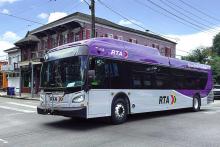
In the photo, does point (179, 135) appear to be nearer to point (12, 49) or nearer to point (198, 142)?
point (198, 142)

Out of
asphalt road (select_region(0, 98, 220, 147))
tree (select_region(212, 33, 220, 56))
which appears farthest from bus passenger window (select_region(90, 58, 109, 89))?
tree (select_region(212, 33, 220, 56))

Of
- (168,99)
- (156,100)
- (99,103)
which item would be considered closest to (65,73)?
(99,103)

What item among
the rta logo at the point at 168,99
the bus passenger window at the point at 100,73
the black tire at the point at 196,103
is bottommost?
the black tire at the point at 196,103

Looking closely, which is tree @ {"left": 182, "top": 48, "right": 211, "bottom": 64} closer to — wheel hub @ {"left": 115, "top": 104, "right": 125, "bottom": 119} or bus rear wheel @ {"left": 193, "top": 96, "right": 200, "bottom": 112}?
bus rear wheel @ {"left": 193, "top": 96, "right": 200, "bottom": 112}

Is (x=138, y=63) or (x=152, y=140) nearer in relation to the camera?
(x=152, y=140)

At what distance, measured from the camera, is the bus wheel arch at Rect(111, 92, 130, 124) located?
12008mm

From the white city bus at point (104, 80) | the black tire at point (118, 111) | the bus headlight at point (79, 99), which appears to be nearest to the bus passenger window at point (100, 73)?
the white city bus at point (104, 80)

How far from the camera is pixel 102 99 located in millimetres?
11516

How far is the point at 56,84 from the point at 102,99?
5.48 ft

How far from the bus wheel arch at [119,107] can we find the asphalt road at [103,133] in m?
0.30

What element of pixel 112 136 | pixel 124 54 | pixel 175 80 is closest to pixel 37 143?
pixel 112 136

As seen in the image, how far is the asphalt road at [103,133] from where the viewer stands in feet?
28.4

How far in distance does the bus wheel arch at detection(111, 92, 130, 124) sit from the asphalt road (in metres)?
0.30

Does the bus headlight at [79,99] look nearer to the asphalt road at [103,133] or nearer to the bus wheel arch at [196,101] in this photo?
the asphalt road at [103,133]
